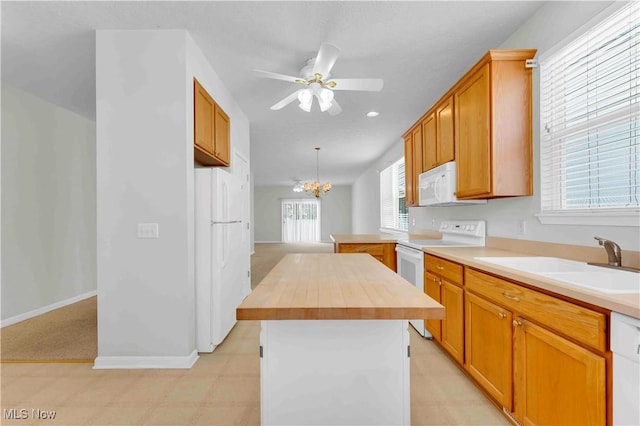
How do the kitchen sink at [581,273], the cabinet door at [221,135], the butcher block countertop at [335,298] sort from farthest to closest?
the cabinet door at [221,135]
the kitchen sink at [581,273]
the butcher block countertop at [335,298]

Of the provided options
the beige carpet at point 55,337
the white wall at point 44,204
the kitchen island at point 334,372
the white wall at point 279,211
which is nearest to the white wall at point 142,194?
the beige carpet at point 55,337

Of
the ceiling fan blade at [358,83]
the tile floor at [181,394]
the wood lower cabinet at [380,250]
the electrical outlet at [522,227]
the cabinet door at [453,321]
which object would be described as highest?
the ceiling fan blade at [358,83]

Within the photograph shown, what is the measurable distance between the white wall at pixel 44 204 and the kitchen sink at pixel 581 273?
481 cm

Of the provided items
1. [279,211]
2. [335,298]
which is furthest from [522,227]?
[279,211]

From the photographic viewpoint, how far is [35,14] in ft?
6.94

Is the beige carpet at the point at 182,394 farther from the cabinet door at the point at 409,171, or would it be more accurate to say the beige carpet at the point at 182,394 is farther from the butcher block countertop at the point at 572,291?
the cabinet door at the point at 409,171

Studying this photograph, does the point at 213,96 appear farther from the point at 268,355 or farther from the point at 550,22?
the point at 550,22

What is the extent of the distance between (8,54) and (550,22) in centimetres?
452

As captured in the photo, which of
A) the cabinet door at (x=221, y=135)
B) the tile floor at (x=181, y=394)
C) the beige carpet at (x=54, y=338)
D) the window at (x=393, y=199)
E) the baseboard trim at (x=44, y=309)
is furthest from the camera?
the window at (x=393, y=199)

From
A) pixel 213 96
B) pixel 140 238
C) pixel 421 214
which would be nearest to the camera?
pixel 140 238

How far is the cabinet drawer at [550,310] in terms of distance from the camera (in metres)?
1.05

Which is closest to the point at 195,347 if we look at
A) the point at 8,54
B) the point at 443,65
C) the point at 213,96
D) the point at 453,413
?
the point at 453,413

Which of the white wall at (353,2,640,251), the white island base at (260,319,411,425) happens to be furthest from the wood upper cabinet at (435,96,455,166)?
the white island base at (260,319,411,425)

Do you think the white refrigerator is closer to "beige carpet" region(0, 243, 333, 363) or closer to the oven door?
"beige carpet" region(0, 243, 333, 363)
